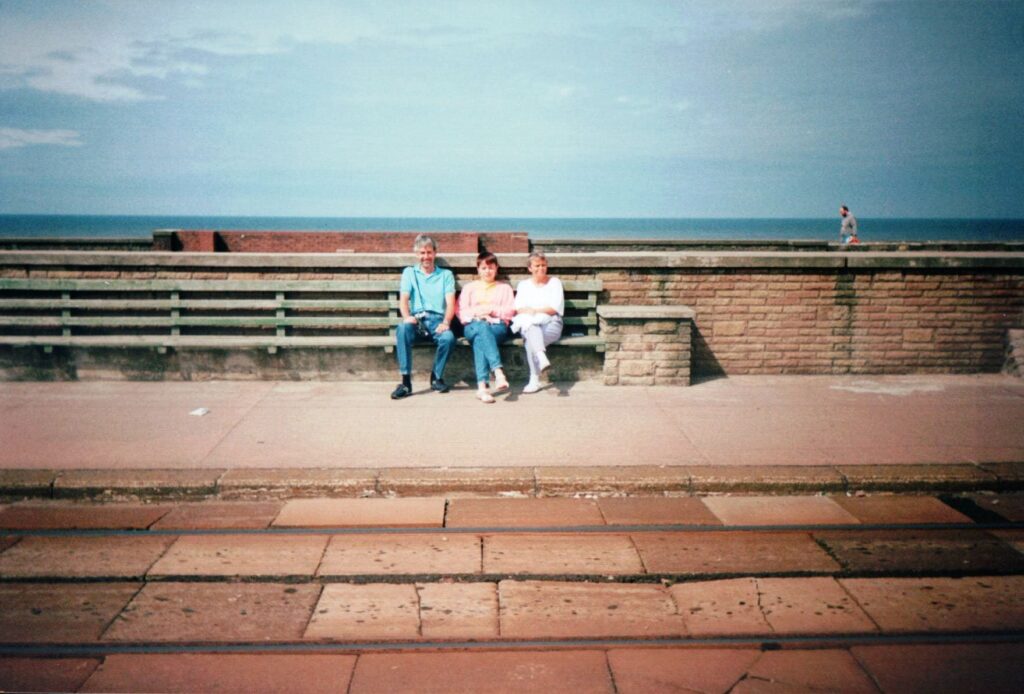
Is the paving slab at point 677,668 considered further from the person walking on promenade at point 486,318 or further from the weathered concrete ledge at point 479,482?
the person walking on promenade at point 486,318

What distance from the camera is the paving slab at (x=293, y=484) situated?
5.04 meters

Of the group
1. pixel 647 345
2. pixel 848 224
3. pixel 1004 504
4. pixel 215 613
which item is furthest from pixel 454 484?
pixel 848 224

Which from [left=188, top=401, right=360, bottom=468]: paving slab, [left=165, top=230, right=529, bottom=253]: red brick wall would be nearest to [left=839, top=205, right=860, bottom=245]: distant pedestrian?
[left=165, top=230, right=529, bottom=253]: red brick wall

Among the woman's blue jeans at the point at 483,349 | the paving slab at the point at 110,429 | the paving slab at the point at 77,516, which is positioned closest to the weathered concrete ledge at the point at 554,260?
the woman's blue jeans at the point at 483,349

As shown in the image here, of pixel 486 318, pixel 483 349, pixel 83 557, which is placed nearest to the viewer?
pixel 83 557

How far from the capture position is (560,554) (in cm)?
416

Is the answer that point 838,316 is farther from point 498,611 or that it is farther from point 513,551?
point 498,611

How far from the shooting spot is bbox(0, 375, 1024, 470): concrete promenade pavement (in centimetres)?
547

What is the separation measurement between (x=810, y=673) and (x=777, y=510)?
1853mm

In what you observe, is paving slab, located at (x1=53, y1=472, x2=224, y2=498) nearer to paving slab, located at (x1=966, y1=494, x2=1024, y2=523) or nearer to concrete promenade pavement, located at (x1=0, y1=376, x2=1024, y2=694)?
concrete promenade pavement, located at (x1=0, y1=376, x2=1024, y2=694)

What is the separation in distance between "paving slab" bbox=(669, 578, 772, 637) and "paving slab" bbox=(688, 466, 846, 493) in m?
1.26

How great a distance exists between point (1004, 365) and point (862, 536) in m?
5.38

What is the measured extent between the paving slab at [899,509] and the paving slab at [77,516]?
4664 millimetres

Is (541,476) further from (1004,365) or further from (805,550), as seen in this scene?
(1004,365)
